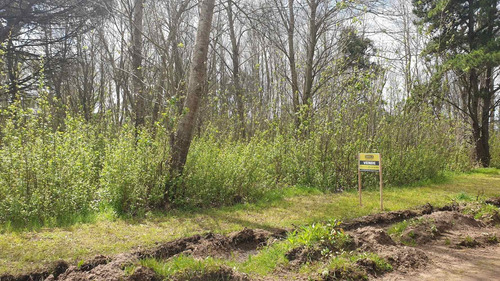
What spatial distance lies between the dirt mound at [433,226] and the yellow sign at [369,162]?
1.45 m

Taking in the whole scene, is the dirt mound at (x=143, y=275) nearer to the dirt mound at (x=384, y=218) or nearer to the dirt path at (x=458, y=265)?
the dirt path at (x=458, y=265)

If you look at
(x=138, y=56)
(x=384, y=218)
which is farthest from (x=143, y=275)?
(x=138, y=56)

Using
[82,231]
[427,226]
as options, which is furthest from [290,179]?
[82,231]

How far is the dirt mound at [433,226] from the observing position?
4824 mm

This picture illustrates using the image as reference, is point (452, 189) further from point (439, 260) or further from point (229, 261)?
point (229, 261)

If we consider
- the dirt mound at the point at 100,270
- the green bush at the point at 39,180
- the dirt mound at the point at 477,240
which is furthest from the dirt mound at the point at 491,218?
the green bush at the point at 39,180

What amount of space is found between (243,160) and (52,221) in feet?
12.3

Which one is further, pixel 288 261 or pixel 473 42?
pixel 473 42

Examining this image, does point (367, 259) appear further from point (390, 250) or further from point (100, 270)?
point (100, 270)

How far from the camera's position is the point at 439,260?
4086 mm

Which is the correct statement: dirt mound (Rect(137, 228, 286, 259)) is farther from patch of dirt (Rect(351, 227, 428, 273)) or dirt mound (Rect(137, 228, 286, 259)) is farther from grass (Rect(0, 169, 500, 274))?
patch of dirt (Rect(351, 227, 428, 273))

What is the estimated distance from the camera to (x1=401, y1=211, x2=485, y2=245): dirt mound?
15.8ft

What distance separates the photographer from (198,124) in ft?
33.4

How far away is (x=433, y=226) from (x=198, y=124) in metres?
6.99
